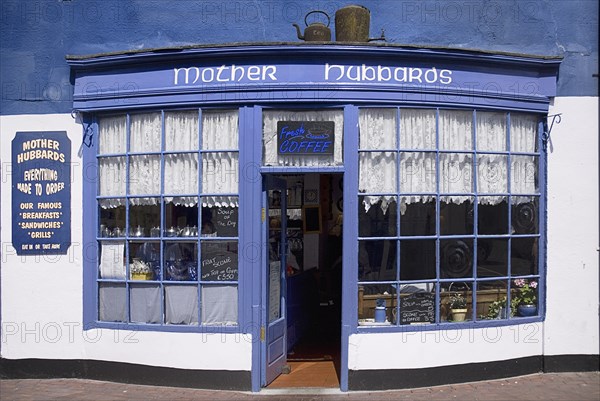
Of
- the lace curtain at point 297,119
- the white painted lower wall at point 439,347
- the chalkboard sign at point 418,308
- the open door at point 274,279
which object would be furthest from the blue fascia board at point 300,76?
the white painted lower wall at point 439,347

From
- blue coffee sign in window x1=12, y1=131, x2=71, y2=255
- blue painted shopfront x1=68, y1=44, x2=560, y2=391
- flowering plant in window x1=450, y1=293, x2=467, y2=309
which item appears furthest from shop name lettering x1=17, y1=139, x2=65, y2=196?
flowering plant in window x1=450, y1=293, x2=467, y2=309

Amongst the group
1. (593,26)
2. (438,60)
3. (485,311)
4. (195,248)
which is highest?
(593,26)

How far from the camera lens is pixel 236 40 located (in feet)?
23.7

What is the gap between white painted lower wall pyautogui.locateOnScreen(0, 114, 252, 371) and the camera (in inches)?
281


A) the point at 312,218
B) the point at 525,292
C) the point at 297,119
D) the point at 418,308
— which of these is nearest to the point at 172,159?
the point at 297,119

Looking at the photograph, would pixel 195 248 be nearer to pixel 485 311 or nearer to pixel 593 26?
pixel 485 311

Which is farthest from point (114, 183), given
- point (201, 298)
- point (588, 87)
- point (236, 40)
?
point (588, 87)

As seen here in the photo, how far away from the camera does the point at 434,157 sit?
22.7 ft

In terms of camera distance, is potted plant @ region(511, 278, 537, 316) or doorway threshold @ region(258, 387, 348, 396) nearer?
doorway threshold @ region(258, 387, 348, 396)

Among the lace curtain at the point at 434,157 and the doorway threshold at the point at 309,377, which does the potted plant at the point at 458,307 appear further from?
the doorway threshold at the point at 309,377

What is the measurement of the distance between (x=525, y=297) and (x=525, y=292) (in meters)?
0.06

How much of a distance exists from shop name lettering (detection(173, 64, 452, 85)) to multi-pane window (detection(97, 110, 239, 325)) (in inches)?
16.2

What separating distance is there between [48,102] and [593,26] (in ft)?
22.8

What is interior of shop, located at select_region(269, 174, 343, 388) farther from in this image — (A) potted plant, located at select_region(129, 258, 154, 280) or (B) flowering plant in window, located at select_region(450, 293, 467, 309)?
(A) potted plant, located at select_region(129, 258, 154, 280)
